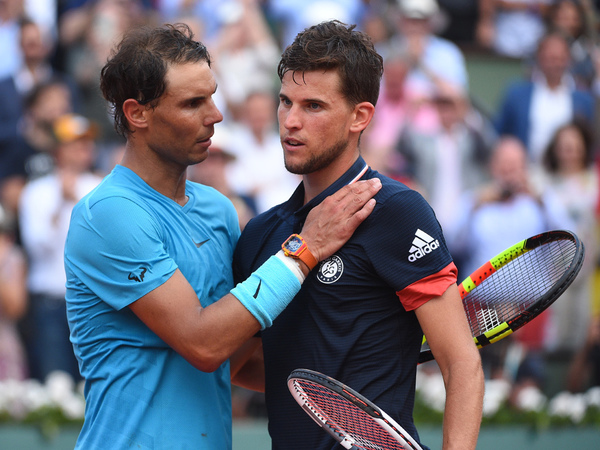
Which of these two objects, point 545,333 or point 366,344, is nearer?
point 366,344

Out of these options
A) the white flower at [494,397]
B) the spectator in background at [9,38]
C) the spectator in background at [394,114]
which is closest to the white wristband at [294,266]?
the white flower at [494,397]

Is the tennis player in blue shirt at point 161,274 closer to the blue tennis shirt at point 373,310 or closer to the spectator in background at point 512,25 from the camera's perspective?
the blue tennis shirt at point 373,310

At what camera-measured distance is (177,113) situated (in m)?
2.98

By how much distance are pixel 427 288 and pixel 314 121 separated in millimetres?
750

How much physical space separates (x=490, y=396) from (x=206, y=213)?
4524mm

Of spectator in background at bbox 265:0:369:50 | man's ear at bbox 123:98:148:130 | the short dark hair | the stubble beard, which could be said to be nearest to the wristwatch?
the stubble beard

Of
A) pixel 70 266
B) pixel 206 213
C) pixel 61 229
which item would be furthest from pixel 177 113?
pixel 61 229

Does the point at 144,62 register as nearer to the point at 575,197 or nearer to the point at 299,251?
the point at 299,251

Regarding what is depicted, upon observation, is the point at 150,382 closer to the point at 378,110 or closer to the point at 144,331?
the point at 144,331

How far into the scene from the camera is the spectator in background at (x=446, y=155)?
341 inches

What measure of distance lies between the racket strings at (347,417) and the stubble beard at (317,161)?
2.64ft

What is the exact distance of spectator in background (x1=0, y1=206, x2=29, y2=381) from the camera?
702cm

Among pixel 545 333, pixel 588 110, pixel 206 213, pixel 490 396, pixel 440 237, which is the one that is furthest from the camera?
pixel 588 110

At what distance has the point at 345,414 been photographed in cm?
259
